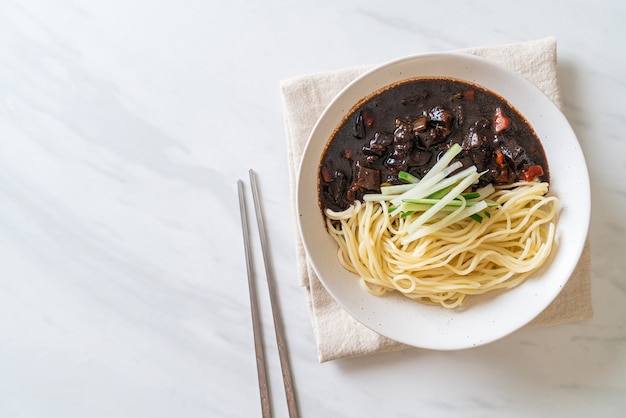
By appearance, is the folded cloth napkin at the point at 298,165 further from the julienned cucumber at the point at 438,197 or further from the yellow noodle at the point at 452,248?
the julienned cucumber at the point at 438,197

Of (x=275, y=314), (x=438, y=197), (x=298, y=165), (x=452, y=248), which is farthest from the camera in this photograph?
(x=275, y=314)

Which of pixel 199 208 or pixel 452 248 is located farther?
pixel 199 208

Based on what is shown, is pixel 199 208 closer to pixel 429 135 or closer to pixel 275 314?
pixel 275 314

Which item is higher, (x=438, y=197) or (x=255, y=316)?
(x=438, y=197)

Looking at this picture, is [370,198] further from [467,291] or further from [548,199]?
[548,199]

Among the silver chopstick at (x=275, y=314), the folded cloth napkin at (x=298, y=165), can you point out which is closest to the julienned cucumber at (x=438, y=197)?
the folded cloth napkin at (x=298, y=165)

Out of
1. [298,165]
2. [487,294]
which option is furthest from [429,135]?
[487,294]
